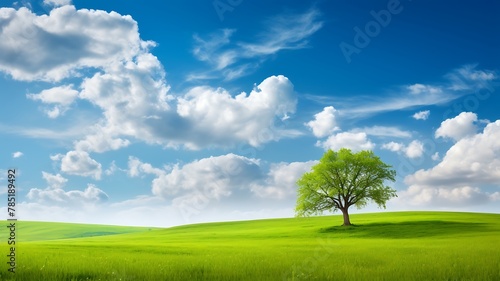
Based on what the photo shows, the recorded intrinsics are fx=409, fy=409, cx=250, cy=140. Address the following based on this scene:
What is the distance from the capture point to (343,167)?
63.7m

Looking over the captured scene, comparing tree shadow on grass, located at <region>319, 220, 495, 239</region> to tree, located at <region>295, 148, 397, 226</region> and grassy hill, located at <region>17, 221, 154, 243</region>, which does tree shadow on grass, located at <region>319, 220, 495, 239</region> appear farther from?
grassy hill, located at <region>17, 221, 154, 243</region>

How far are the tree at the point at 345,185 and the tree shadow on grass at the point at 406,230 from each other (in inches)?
169

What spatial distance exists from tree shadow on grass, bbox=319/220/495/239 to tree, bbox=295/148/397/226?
14.1 ft

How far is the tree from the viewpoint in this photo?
208 ft

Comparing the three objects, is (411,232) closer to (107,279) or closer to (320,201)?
(320,201)

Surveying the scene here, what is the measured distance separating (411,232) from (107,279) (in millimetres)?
49524

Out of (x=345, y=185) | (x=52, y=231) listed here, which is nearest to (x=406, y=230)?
(x=345, y=185)

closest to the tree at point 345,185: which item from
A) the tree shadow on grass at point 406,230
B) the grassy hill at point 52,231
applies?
the tree shadow on grass at point 406,230

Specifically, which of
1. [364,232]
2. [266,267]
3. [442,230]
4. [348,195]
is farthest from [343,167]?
[266,267]

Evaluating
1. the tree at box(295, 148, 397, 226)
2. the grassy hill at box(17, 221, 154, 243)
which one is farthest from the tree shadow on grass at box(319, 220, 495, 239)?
the grassy hill at box(17, 221, 154, 243)

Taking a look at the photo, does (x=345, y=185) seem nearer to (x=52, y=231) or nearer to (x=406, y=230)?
(x=406, y=230)

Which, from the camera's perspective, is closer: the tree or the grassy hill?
the tree

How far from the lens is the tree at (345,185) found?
2495 inches

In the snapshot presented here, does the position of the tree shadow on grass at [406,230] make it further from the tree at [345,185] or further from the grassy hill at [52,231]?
the grassy hill at [52,231]
